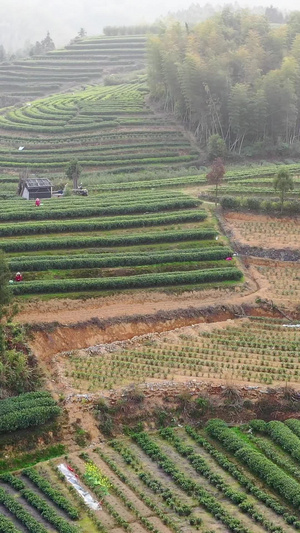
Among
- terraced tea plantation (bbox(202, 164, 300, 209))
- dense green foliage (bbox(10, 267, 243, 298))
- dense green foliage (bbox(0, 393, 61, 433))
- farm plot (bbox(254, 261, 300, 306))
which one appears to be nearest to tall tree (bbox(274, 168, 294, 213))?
terraced tea plantation (bbox(202, 164, 300, 209))

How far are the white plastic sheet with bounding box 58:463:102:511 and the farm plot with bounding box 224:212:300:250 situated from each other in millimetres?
27061

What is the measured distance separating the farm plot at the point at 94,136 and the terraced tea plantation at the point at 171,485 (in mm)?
50978

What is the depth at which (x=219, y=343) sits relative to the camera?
4322 centimetres

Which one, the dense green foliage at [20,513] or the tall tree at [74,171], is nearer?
the dense green foliage at [20,513]

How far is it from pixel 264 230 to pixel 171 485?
2926 centimetres

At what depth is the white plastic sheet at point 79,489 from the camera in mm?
30406

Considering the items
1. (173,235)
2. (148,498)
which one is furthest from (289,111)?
(148,498)

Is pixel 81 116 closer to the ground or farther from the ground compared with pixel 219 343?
farther from the ground

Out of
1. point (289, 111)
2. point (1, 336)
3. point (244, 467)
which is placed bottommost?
point (244, 467)

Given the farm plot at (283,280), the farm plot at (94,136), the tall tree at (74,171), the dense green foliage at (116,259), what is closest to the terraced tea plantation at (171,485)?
the farm plot at (283,280)

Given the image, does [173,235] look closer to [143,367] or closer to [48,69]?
[143,367]

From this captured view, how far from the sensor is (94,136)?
9044 centimetres

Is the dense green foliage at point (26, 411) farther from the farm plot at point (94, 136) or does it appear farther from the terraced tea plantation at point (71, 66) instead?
the terraced tea plantation at point (71, 66)

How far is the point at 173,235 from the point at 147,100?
181 ft
